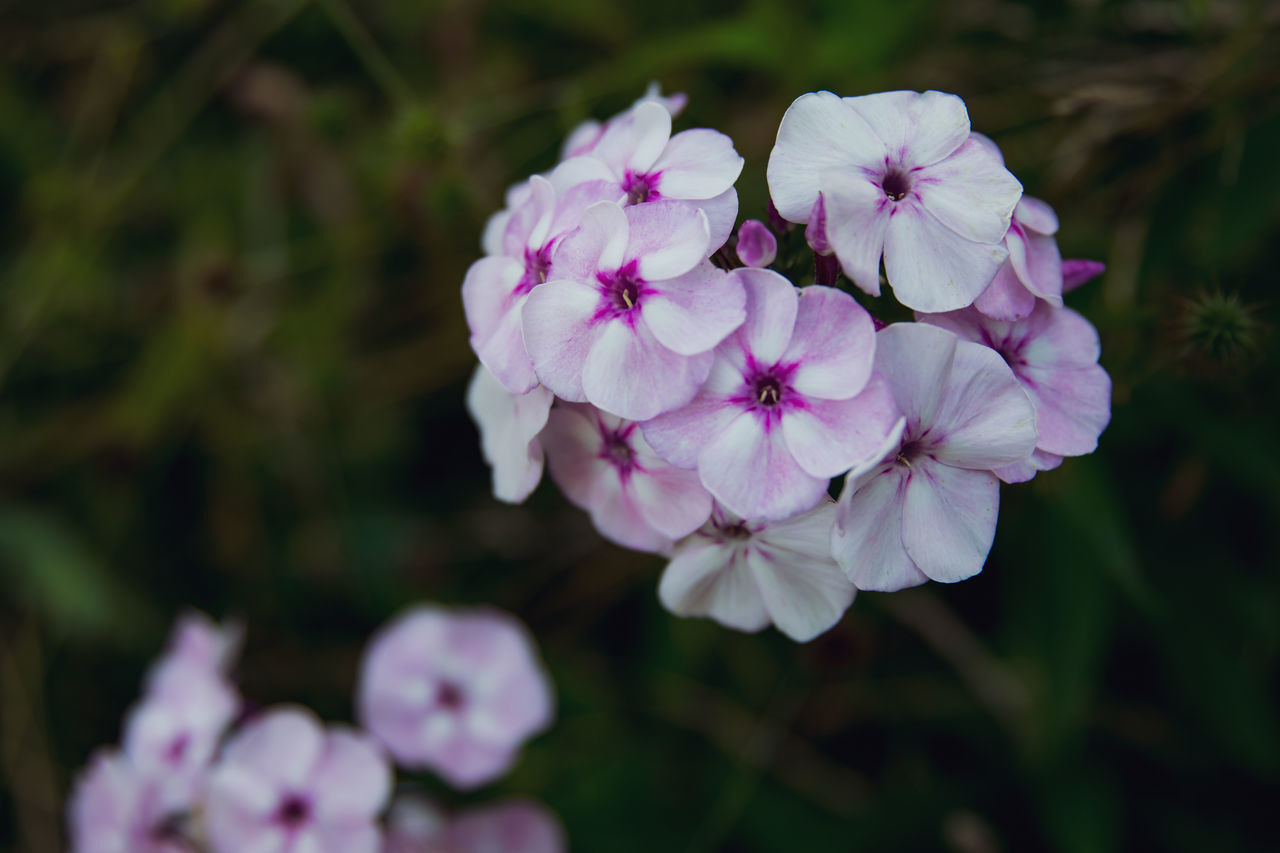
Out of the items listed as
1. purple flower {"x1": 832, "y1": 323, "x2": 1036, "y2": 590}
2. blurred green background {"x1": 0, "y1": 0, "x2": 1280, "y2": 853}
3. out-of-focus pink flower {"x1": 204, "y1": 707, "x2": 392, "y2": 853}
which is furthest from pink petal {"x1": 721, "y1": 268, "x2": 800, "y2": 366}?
out-of-focus pink flower {"x1": 204, "y1": 707, "x2": 392, "y2": 853}

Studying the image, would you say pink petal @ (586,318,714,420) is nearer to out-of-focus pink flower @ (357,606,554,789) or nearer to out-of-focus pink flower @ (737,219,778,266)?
out-of-focus pink flower @ (737,219,778,266)

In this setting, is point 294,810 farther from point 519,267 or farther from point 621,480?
point 519,267

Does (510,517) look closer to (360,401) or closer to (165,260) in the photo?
(360,401)

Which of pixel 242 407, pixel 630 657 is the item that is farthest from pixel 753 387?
pixel 242 407

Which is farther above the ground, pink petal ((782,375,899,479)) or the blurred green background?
pink petal ((782,375,899,479))

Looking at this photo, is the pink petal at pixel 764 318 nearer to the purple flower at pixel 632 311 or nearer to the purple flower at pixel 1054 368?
the purple flower at pixel 632 311

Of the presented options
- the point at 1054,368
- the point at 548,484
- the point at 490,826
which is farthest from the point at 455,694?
the point at 1054,368

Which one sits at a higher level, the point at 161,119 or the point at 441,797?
the point at 161,119

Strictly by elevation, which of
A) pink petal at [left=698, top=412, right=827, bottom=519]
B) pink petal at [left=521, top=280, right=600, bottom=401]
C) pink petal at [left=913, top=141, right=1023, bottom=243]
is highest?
pink petal at [left=913, top=141, right=1023, bottom=243]
